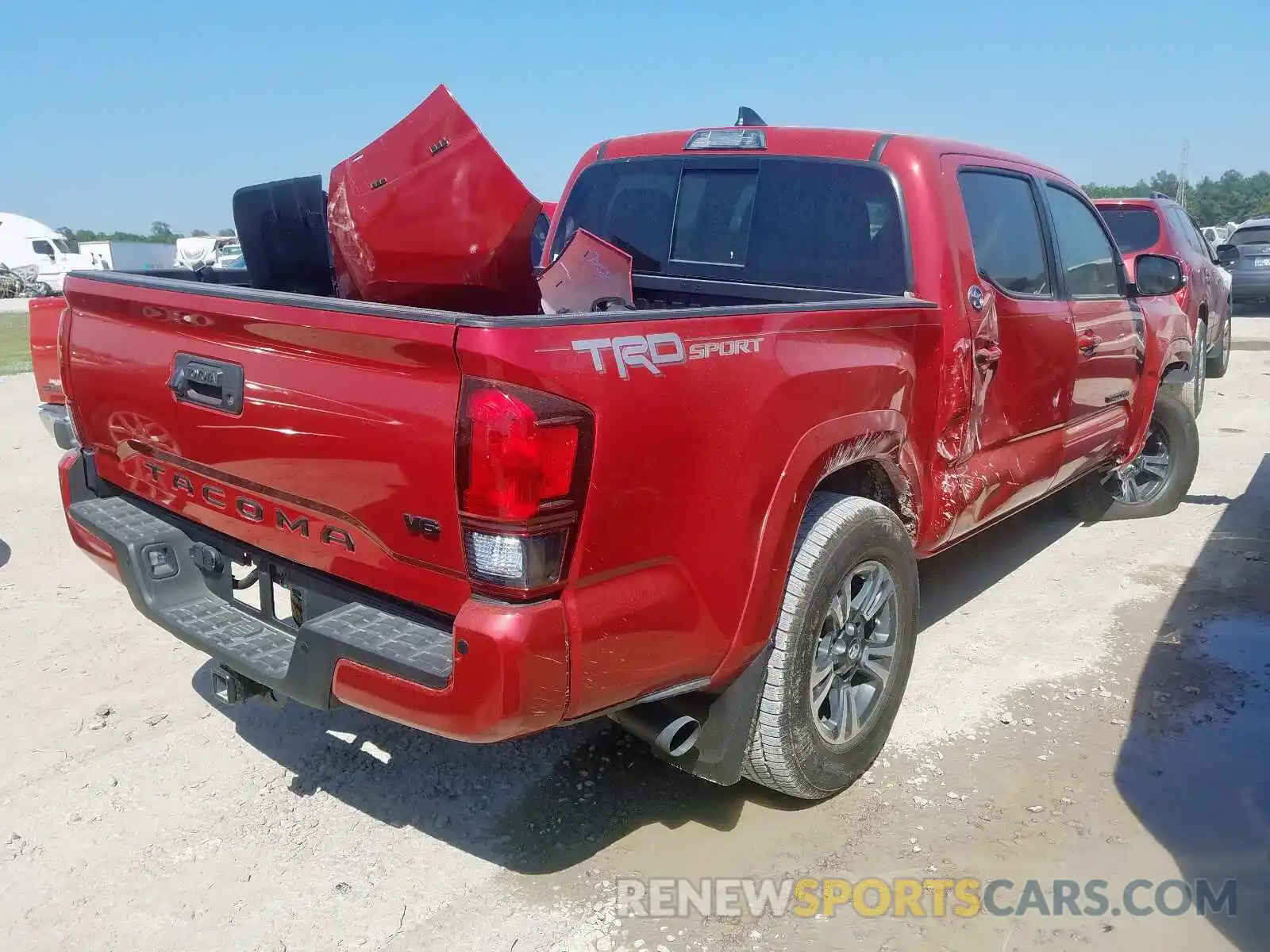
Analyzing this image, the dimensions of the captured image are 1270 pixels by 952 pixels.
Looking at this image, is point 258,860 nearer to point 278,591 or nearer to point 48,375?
point 278,591

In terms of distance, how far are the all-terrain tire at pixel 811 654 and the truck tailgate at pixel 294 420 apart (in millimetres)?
969

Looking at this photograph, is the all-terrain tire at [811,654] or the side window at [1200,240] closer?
the all-terrain tire at [811,654]

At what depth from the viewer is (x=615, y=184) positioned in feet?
14.0

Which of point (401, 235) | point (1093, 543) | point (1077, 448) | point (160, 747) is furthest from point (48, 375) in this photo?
point (1093, 543)

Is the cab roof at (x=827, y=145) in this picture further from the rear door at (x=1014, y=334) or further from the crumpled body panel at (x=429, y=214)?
the crumpled body panel at (x=429, y=214)

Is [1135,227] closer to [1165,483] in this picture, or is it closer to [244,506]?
[1165,483]

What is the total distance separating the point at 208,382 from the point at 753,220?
2.10 m

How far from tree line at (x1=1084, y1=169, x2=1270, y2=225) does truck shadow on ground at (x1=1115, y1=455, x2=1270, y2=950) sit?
57.1 meters

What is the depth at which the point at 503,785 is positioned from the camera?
10.4ft

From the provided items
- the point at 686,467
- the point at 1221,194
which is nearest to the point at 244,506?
the point at 686,467

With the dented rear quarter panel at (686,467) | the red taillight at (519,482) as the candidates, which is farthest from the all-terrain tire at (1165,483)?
the red taillight at (519,482)

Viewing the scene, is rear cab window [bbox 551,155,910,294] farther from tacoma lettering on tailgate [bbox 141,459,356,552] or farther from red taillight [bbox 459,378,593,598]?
tacoma lettering on tailgate [bbox 141,459,356,552]

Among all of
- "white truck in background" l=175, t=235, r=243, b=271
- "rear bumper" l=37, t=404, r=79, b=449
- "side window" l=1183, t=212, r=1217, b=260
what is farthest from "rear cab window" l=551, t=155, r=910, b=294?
"white truck in background" l=175, t=235, r=243, b=271

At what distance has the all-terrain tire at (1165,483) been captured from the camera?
595cm
